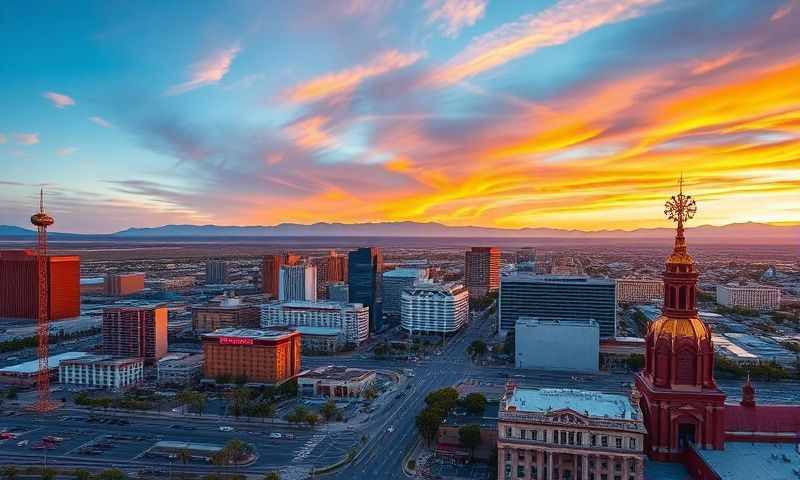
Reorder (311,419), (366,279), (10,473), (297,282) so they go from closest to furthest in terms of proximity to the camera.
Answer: (10,473) → (311,419) → (366,279) → (297,282)

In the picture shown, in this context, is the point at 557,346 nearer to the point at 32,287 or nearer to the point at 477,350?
the point at 477,350

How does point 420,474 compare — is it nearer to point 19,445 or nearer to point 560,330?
point 19,445

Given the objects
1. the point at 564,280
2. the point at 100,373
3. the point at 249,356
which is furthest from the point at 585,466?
the point at 564,280

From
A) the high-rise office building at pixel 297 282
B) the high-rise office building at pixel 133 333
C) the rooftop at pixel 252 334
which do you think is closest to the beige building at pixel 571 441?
the rooftop at pixel 252 334

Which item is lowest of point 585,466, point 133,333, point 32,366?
point 32,366

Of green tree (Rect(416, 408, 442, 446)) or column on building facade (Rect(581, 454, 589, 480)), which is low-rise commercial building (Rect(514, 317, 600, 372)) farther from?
column on building facade (Rect(581, 454, 589, 480))

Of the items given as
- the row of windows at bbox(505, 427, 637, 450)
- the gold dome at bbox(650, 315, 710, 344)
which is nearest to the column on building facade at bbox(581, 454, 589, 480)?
the row of windows at bbox(505, 427, 637, 450)
